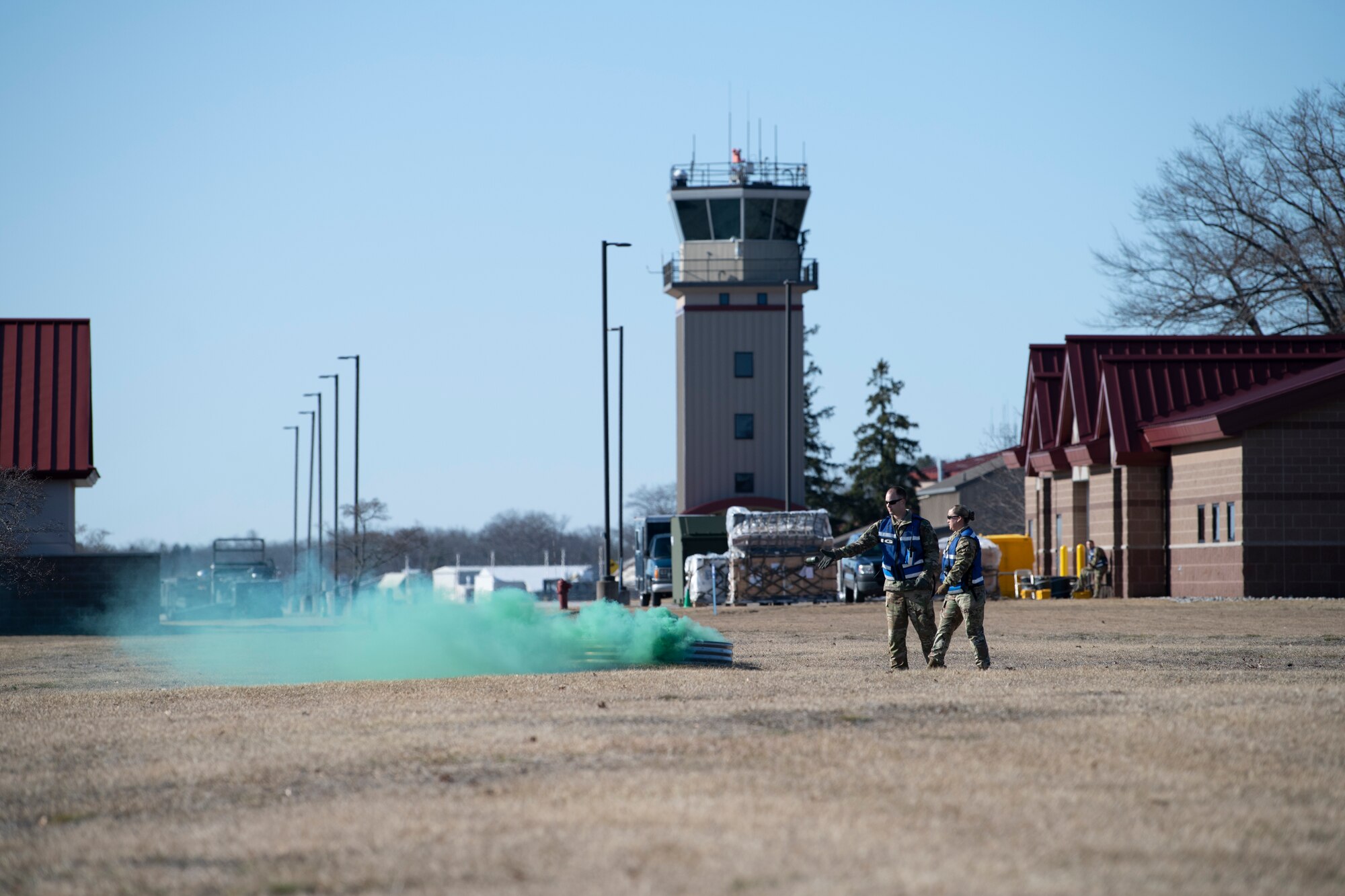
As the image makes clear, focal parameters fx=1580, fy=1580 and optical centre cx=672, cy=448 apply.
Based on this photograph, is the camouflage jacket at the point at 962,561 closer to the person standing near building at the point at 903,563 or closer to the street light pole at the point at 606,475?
the person standing near building at the point at 903,563

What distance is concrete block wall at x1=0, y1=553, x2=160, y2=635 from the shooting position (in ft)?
116

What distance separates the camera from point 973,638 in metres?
15.7

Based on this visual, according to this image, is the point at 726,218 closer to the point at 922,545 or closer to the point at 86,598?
the point at 86,598

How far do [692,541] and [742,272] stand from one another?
21997mm

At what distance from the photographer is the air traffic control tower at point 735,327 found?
2630 inches

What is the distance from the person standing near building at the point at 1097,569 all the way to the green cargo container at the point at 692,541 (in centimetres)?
1047

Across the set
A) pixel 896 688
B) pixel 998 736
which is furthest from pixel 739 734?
pixel 896 688

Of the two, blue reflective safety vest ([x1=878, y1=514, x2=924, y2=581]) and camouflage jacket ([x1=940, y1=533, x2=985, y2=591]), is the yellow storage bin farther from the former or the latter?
blue reflective safety vest ([x1=878, y1=514, x2=924, y2=581])

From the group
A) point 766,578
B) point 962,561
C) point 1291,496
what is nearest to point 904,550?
point 962,561

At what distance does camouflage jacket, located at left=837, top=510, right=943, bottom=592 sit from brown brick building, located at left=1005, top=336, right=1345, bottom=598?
22.6 metres

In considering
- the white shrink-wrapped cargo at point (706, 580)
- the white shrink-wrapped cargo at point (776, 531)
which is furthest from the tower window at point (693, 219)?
the white shrink-wrapped cargo at point (776, 531)

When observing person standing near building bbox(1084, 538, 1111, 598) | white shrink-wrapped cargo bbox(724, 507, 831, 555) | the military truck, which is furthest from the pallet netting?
person standing near building bbox(1084, 538, 1111, 598)

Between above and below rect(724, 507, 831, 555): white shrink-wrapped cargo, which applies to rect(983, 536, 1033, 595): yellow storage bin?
below

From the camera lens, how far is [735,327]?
68.3 meters
